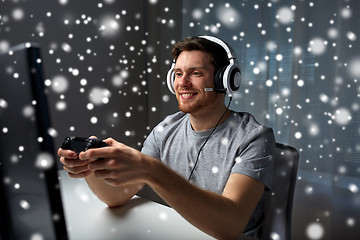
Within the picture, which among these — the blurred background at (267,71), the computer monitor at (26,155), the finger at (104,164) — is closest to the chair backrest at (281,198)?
the finger at (104,164)

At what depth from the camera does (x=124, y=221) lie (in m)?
0.85

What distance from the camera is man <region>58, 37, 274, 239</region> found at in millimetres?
617

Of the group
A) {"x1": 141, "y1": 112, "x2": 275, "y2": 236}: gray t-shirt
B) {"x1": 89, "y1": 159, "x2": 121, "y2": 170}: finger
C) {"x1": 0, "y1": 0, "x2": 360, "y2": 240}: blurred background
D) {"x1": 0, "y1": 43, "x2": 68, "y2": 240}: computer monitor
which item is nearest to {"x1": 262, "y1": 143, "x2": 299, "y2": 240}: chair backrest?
{"x1": 141, "y1": 112, "x2": 275, "y2": 236}: gray t-shirt

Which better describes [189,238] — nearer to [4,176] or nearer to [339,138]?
[4,176]

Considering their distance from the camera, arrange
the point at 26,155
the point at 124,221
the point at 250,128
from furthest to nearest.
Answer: the point at 250,128
the point at 124,221
the point at 26,155

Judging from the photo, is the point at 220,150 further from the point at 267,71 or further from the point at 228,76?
the point at 267,71

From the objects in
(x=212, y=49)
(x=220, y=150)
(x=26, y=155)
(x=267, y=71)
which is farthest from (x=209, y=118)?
(x=267, y=71)

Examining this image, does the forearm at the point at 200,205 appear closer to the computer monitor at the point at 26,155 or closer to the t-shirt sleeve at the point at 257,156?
the t-shirt sleeve at the point at 257,156

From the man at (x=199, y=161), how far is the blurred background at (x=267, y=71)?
0.68 metres

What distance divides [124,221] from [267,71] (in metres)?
1.35

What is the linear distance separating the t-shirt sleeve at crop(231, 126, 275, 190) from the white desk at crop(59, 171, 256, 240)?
23cm

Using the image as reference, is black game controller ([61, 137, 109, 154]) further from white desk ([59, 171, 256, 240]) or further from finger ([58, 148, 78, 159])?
white desk ([59, 171, 256, 240])

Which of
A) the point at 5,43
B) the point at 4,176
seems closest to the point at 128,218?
the point at 4,176

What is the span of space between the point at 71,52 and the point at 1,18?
17.7 inches
